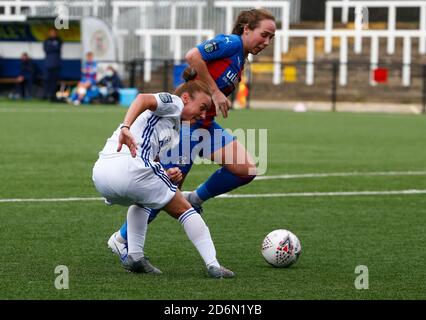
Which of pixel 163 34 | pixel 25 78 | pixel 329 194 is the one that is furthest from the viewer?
pixel 163 34

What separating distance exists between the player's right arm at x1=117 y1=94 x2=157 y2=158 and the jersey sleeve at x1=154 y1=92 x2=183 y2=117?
69mm

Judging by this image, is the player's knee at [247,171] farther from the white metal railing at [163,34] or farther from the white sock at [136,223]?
the white metal railing at [163,34]

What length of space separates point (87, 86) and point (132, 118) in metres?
28.6

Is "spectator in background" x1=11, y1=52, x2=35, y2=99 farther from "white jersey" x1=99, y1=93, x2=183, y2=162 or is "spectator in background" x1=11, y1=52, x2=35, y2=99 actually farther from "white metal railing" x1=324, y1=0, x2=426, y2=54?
"white jersey" x1=99, y1=93, x2=183, y2=162

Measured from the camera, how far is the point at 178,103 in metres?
8.12

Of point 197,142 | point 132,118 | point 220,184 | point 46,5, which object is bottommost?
point 220,184

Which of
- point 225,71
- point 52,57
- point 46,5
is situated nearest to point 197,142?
point 225,71

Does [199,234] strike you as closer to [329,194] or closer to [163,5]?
[329,194]

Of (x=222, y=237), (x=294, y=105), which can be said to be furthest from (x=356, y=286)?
(x=294, y=105)

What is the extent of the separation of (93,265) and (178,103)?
1.39 meters

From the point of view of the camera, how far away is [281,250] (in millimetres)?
8711

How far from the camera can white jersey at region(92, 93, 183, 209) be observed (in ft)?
26.2

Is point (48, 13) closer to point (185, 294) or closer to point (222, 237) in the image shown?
point (222, 237)

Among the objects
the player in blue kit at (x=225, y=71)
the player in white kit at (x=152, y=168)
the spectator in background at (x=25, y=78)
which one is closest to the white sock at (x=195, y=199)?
the player in blue kit at (x=225, y=71)
